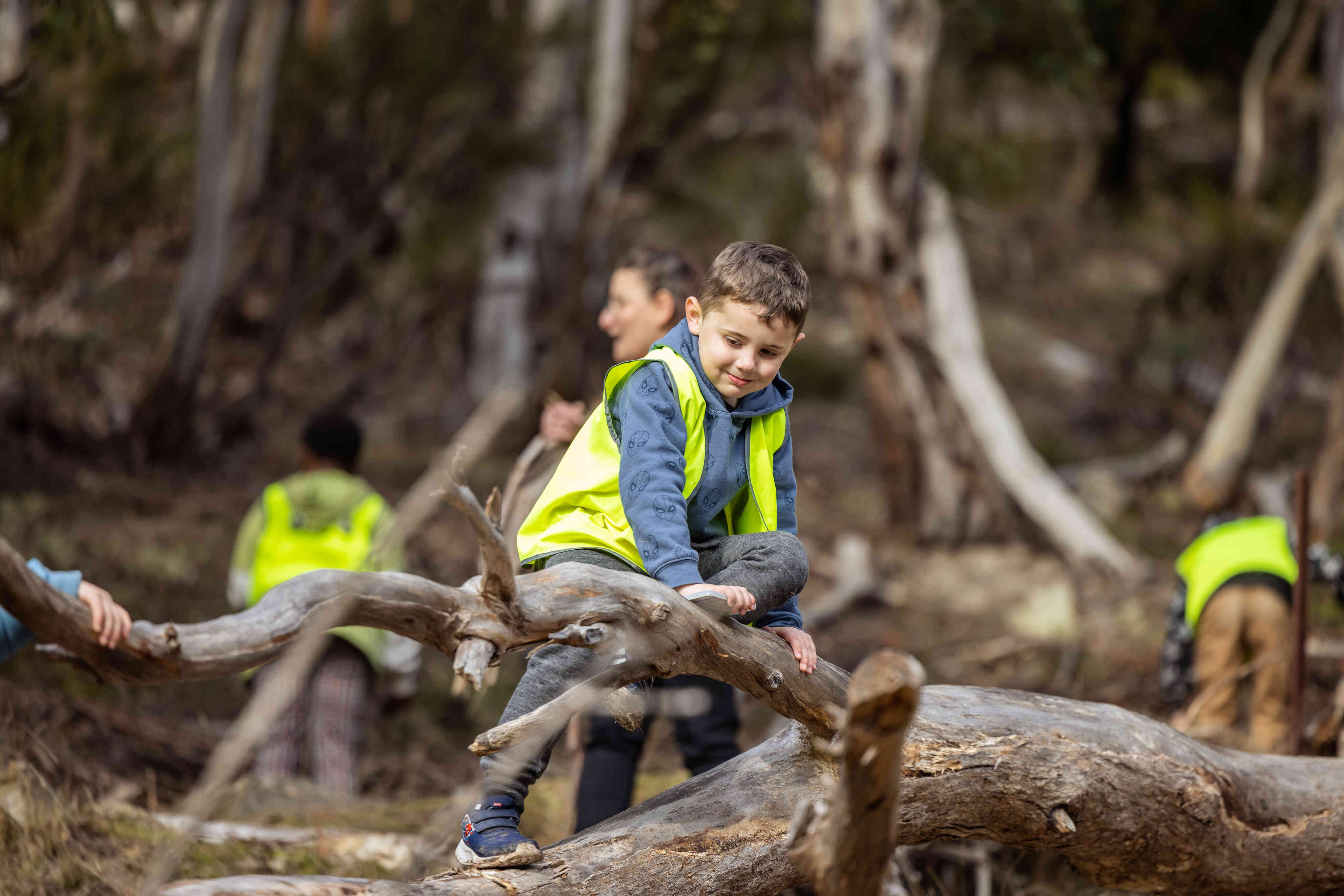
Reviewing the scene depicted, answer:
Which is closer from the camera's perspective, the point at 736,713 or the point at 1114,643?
the point at 736,713

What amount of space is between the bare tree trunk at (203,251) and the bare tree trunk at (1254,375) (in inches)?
285

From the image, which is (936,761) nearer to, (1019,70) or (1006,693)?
(1006,693)

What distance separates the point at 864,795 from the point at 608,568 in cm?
71

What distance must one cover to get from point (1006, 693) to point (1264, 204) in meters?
10.9

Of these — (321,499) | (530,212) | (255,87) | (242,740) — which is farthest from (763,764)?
(530,212)

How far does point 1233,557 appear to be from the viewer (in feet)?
15.1

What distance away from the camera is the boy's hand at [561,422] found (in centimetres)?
321

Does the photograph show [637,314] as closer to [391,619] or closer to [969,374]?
[391,619]

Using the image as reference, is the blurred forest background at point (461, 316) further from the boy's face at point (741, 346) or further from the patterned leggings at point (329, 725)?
the boy's face at point (741, 346)

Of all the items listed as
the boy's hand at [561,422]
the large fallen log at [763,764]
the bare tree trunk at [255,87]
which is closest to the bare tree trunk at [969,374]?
the bare tree trunk at [255,87]

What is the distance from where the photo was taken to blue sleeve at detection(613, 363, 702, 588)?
7.23ft

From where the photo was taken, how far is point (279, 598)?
2016mm

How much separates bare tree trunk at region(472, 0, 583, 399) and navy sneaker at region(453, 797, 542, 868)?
8.36m

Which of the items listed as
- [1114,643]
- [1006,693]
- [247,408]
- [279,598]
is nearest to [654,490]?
[279,598]
